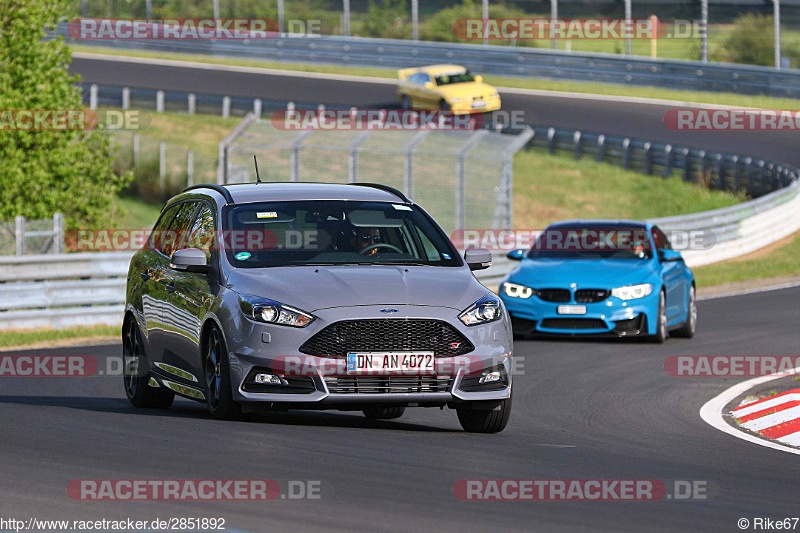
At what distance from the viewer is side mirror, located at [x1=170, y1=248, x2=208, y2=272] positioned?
1022 cm

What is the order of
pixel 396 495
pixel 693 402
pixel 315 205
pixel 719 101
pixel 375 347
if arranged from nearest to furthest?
pixel 396 495 < pixel 375 347 < pixel 315 205 < pixel 693 402 < pixel 719 101

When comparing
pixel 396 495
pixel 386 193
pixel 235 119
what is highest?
pixel 386 193

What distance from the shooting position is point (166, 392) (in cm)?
1148

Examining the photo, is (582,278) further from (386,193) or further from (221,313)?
(221,313)

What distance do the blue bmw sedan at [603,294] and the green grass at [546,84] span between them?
2760 centimetres

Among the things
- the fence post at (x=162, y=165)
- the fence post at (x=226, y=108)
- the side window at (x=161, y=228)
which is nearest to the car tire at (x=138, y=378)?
the side window at (x=161, y=228)

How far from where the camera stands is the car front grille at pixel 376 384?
9438 millimetres

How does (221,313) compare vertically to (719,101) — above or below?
above

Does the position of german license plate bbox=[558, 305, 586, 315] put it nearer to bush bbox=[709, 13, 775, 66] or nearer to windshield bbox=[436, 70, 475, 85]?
windshield bbox=[436, 70, 475, 85]

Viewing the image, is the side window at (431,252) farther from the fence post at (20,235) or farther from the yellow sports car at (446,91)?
the yellow sports car at (446,91)

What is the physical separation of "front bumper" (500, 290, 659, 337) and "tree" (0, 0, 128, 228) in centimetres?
1270

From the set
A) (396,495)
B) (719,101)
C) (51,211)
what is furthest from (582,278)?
(719,101)

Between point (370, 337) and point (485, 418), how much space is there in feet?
4.05

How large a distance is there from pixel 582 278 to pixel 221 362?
337 inches
